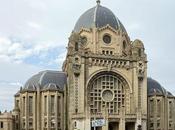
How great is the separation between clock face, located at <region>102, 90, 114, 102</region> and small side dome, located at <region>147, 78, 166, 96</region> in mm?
9559

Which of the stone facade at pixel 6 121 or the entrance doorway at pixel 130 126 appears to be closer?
the entrance doorway at pixel 130 126

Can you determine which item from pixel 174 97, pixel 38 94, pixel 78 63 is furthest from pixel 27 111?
pixel 174 97

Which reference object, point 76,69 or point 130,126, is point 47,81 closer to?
point 76,69

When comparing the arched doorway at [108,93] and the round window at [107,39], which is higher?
the round window at [107,39]

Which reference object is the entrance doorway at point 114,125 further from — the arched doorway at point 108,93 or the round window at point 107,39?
the round window at point 107,39

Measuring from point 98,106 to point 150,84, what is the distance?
1501 cm

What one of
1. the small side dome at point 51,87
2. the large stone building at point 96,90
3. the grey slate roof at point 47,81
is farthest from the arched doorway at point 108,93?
the grey slate roof at point 47,81

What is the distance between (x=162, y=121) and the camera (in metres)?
90.4

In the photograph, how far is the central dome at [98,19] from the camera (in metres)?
89.8

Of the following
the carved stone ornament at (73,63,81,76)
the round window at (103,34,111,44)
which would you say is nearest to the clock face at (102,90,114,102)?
the carved stone ornament at (73,63,81,76)

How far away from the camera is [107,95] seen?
85.4m

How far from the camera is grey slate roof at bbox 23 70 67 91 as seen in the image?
8500 centimetres

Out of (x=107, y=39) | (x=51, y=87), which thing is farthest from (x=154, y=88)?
(x=51, y=87)

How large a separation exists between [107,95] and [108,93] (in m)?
0.43
